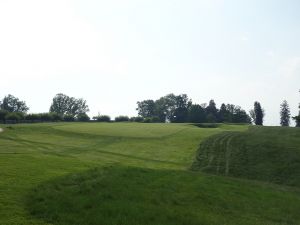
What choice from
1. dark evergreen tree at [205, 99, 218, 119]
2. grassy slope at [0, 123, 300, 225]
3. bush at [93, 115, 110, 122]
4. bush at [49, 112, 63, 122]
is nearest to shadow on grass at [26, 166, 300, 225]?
grassy slope at [0, 123, 300, 225]

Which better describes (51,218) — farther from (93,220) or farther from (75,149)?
(75,149)

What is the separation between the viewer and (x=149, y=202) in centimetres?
1809

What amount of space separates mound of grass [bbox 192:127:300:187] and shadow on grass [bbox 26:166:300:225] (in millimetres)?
9887

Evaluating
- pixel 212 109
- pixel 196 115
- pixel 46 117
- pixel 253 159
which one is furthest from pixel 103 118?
pixel 253 159

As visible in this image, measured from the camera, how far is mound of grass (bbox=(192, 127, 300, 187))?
35.7 metres

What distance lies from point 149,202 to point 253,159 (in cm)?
2542

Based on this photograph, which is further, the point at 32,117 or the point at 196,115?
the point at 196,115

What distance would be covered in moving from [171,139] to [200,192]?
36.8 metres

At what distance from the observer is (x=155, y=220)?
1557 centimetres

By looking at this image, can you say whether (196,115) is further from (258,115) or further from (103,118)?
(103,118)

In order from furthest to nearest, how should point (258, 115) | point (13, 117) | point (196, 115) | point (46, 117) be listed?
point (258, 115) < point (196, 115) < point (46, 117) < point (13, 117)

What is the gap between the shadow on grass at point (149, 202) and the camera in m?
15.5

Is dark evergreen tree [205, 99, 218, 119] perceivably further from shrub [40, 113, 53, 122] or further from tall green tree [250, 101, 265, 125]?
shrub [40, 113, 53, 122]

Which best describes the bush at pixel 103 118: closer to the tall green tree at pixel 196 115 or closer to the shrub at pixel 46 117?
the shrub at pixel 46 117
